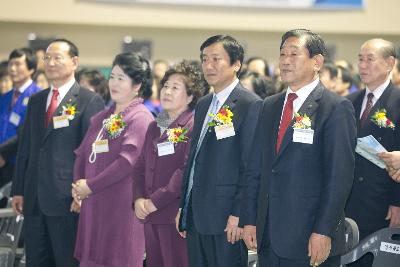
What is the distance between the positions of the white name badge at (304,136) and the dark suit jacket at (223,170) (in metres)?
0.41

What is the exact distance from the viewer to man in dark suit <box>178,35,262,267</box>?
396 cm

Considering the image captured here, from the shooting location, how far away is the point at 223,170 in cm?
397

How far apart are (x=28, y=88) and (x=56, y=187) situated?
1.89 metres

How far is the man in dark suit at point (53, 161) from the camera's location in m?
4.95

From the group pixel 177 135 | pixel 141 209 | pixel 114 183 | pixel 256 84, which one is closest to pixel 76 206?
pixel 114 183

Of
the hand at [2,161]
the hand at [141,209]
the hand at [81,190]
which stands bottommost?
the hand at [141,209]

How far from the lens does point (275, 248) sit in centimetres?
359

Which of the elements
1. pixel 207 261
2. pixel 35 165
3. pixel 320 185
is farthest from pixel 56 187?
pixel 320 185

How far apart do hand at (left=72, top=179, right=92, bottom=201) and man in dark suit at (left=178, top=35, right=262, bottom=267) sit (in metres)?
0.74

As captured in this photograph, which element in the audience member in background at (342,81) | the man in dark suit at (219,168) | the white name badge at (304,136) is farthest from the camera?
the audience member in background at (342,81)

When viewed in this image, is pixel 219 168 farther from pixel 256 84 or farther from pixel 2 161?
pixel 2 161

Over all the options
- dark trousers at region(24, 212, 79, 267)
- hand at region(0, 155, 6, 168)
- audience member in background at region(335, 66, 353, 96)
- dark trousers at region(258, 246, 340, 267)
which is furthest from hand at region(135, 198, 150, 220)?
audience member in background at region(335, 66, 353, 96)

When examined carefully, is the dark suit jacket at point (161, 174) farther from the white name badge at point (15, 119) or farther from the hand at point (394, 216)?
the white name badge at point (15, 119)

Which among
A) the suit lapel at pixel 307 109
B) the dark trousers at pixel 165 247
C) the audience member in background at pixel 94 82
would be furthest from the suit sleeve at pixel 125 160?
the audience member in background at pixel 94 82
